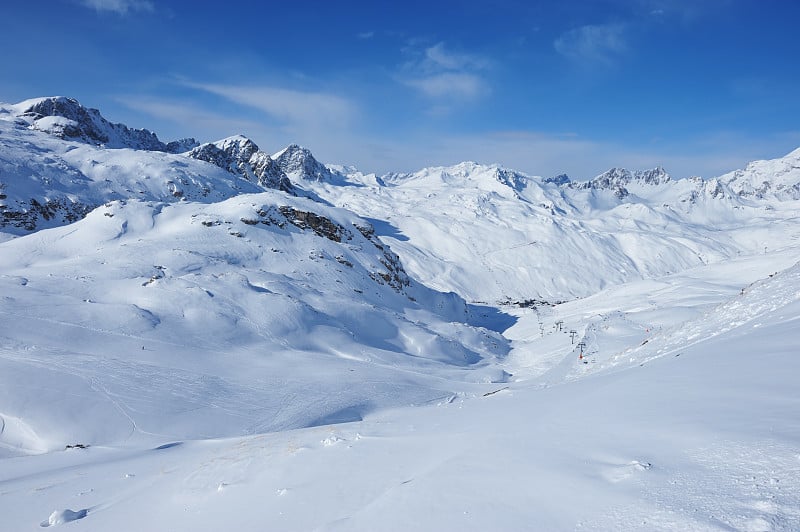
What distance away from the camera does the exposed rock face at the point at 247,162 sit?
176675 millimetres

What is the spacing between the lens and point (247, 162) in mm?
193500

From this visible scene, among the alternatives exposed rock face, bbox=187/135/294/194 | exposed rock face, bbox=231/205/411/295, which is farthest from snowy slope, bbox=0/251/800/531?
exposed rock face, bbox=187/135/294/194

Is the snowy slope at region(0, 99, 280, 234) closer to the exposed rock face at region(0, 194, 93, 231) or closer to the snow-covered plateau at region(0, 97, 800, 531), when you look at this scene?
the exposed rock face at region(0, 194, 93, 231)

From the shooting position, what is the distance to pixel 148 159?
10806 centimetres

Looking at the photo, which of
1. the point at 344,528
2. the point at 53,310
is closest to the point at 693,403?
the point at 344,528

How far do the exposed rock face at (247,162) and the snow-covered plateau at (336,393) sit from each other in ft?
351

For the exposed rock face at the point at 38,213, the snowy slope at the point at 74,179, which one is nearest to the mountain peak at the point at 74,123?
the snowy slope at the point at 74,179

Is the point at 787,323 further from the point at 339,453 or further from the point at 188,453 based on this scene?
the point at 188,453

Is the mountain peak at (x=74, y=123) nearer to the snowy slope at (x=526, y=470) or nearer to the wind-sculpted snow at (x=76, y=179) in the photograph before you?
the wind-sculpted snow at (x=76, y=179)

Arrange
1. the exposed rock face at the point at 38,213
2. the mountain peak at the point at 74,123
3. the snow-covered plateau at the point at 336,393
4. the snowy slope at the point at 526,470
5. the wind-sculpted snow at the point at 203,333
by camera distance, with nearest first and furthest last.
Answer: the snowy slope at the point at 526,470, the snow-covered plateau at the point at 336,393, the wind-sculpted snow at the point at 203,333, the exposed rock face at the point at 38,213, the mountain peak at the point at 74,123

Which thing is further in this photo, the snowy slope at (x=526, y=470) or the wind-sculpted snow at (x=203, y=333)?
the wind-sculpted snow at (x=203, y=333)

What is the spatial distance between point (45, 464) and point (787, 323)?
71.3ft

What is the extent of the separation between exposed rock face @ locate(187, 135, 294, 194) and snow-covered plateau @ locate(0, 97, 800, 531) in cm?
10699

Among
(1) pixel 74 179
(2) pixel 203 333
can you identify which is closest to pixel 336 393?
(2) pixel 203 333
